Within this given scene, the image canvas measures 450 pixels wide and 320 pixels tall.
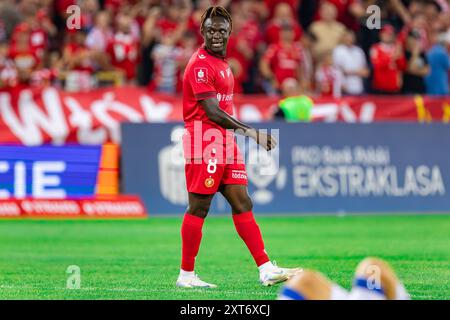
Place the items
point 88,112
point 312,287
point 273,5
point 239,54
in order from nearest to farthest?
1. point 312,287
2. point 88,112
3. point 239,54
4. point 273,5

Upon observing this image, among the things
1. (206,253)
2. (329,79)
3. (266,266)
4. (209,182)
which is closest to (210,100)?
(209,182)


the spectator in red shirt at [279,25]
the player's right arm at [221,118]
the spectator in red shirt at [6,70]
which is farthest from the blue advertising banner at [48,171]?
the player's right arm at [221,118]

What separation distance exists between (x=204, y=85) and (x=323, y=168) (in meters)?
9.58

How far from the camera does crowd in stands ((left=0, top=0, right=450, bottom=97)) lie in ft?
69.8

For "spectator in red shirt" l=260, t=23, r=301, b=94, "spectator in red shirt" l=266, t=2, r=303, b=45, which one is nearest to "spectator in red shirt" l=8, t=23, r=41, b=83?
"spectator in red shirt" l=260, t=23, r=301, b=94

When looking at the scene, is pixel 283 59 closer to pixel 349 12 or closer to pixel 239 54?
pixel 239 54

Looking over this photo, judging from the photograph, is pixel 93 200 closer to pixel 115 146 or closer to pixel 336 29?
pixel 115 146

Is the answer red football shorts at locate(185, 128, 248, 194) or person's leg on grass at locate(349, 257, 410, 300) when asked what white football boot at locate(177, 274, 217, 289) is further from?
person's leg on grass at locate(349, 257, 410, 300)

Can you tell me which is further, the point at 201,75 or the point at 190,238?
the point at 190,238

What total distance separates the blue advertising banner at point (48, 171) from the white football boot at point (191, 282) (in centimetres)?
908

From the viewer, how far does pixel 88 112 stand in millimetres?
20312

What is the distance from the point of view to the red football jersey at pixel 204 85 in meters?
9.97

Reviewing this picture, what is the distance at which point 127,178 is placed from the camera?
18906 mm

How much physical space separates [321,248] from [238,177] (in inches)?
159
